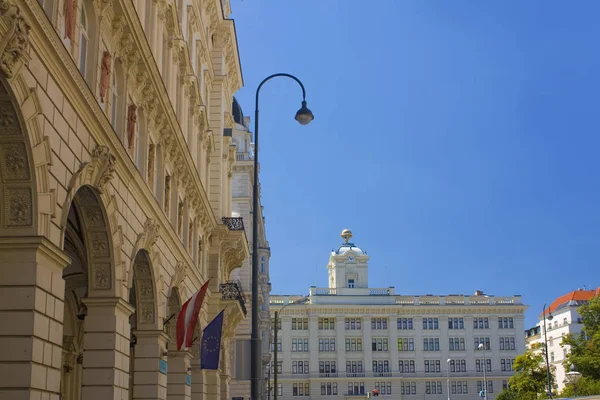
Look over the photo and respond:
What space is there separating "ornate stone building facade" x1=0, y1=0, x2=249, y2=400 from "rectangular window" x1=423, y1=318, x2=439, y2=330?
93153 mm

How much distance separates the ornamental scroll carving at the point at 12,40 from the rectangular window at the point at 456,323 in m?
119

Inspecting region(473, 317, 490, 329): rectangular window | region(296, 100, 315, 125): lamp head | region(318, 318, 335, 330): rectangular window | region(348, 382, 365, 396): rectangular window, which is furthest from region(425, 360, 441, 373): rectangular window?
region(296, 100, 315, 125): lamp head

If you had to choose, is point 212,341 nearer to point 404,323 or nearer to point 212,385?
point 212,385

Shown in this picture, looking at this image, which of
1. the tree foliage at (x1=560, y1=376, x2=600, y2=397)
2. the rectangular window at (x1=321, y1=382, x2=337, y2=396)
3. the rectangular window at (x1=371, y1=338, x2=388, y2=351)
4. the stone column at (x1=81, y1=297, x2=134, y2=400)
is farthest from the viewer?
the rectangular window at (x1=371, y1=338, x2=388, y2=351)

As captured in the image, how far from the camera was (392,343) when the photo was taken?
125875 millimetres

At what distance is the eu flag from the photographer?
27797mm

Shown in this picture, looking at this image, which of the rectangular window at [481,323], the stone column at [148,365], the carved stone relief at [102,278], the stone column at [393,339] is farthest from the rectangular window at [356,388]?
the carved stone relief at [102,278]

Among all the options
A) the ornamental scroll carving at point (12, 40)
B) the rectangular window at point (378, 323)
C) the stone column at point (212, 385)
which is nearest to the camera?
the ornamental scroll carving at point (12, 40)

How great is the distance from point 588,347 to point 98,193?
6894 centimetres

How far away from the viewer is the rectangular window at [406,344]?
414 feet

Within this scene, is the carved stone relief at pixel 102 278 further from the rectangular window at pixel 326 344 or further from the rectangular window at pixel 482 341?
the rectangular window at pixel 482 341

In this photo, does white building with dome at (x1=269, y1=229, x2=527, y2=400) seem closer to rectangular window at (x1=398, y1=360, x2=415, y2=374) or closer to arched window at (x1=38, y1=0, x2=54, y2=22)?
rectangular window at (x1=398, y1=360, x2=415, y2=374)

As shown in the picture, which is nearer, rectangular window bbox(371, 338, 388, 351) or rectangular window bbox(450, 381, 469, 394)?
rectangular window bbox(450, 381, 469, 394)

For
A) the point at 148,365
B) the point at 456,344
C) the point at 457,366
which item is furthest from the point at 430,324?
the point at 148,365
